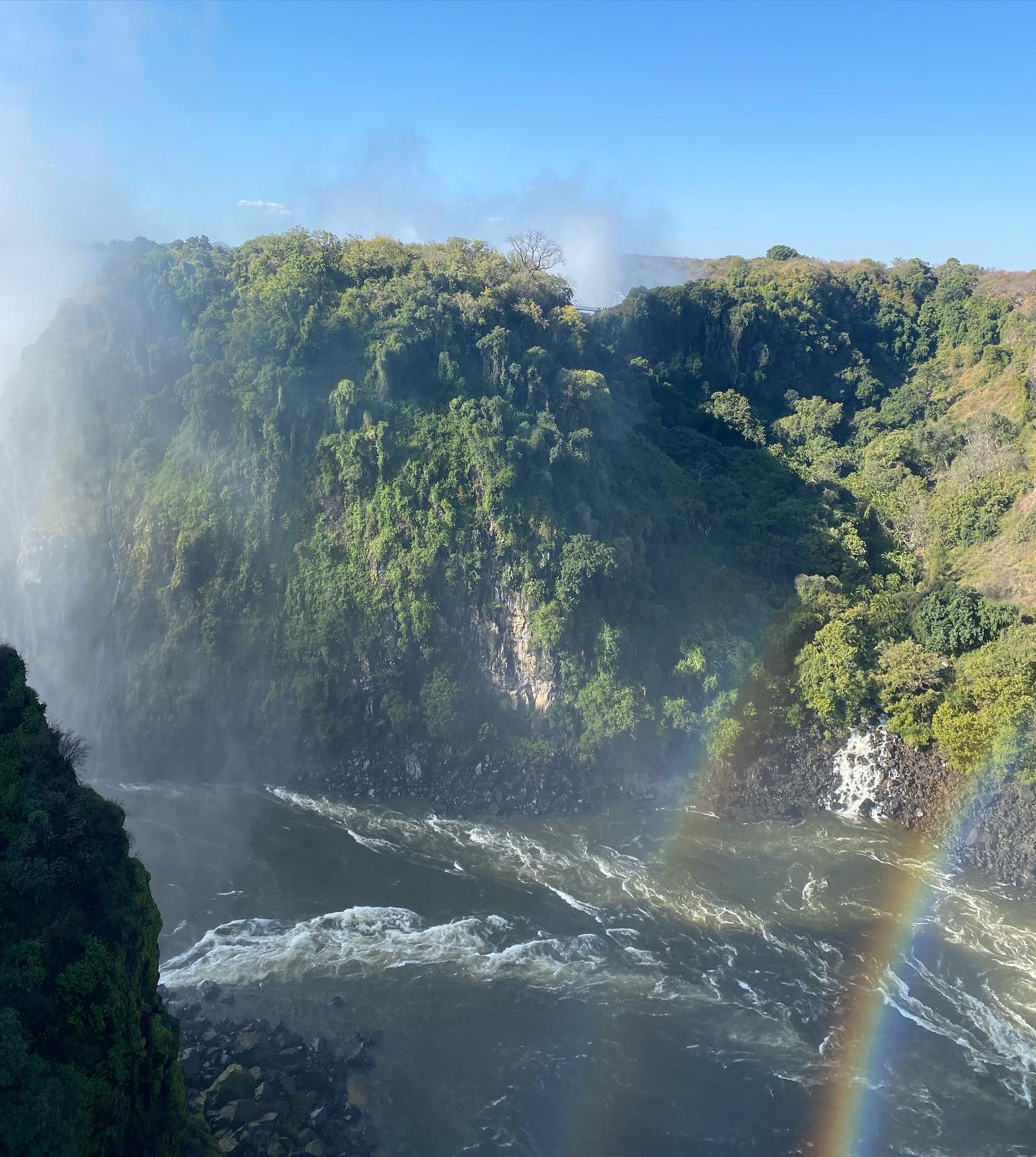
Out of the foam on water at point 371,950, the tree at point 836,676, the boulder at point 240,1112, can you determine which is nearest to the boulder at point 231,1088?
the boulder at point 240,1112

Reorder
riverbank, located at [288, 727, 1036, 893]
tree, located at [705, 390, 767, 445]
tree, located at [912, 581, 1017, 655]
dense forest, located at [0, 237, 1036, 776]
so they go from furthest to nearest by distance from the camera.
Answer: tree, located at [705, 390, 767, 445] → dense forest, located at [0, 237, 1036, 776] → tree, located at [912, 581, 1017, 655] → riverbank, located at [288, 727, 1036, 893]

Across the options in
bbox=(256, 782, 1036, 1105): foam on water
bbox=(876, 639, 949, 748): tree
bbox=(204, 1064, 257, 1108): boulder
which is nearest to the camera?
bbox=(204, 1064, 257, 1108): boulder

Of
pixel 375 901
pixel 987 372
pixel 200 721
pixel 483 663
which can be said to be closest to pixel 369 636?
pixel 483 663

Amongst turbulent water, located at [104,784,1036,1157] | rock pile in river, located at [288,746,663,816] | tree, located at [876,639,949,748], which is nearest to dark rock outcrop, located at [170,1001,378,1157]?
turbulent water, located at [104,784,1036,1157]

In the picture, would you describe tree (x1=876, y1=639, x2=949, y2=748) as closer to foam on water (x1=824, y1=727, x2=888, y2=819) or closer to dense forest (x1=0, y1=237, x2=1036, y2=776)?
dense forest (x1=0, y1=237, x2=1036, y2=776)

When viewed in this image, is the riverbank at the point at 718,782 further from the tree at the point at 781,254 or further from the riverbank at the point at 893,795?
the tree at the point at 781,254

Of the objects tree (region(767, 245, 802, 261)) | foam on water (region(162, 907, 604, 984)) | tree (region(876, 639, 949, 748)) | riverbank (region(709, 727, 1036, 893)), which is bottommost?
foam on water (region(162, 907, 604, 984))

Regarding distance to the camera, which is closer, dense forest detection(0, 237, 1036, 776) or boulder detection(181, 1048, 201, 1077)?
boulder detection(181, 1048, 201, 1077)

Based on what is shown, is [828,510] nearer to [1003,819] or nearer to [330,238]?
[1003,819]
